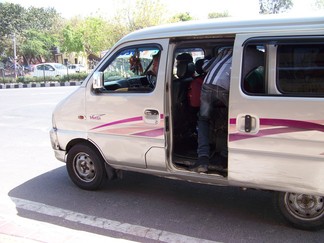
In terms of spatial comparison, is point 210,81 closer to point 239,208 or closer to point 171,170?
point 171,170

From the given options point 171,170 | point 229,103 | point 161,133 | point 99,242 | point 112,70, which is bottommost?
point 99,242

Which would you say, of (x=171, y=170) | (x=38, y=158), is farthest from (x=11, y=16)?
(x=171, y=170)

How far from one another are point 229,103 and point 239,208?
135 cm

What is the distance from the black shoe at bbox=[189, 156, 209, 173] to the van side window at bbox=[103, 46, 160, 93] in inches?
39.0

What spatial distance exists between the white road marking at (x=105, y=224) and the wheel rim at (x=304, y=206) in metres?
0.90

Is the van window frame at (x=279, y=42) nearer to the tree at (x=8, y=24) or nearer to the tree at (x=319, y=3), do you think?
the tree at (x=319, y=3)

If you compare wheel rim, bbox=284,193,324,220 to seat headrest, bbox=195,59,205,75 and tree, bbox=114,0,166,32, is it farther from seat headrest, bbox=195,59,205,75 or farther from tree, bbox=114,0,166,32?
tree, bbox=114,0,166,32

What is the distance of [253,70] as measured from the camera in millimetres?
3568

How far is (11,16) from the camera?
152 feet

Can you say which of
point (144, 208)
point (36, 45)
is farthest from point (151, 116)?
point (36, 45)

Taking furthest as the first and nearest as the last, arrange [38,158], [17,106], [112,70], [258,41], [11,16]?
[11,16], [17,106], [38,158], [112,70], [258,41]

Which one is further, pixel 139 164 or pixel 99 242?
pixel 139 164

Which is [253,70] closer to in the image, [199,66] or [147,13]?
[199,66]

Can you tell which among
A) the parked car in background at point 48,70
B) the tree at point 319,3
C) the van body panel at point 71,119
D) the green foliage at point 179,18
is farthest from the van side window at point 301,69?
the green foliage at point 179,18
